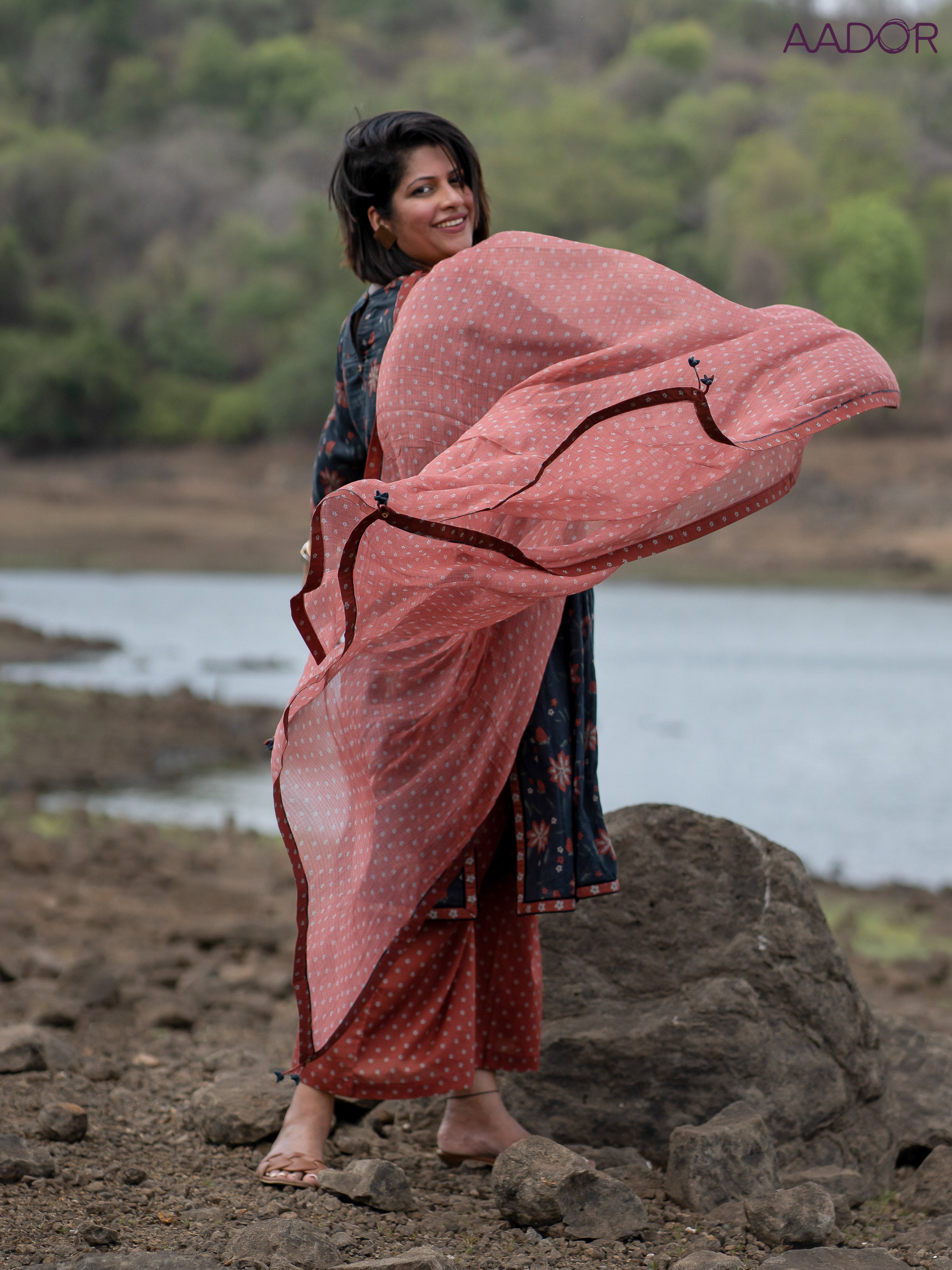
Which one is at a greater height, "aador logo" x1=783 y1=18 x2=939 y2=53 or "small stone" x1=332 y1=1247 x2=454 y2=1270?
"aador logo" x1=783 y1=18 x2=939 y2=53

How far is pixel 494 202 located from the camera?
2228 centimetres

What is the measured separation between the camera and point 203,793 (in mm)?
9156

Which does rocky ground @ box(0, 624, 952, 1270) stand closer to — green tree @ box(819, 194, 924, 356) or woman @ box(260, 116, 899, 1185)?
woman @ box(260, 116, 899, 1185)

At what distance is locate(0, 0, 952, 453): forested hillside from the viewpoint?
35031mm

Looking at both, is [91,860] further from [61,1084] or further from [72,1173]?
[72,1173]

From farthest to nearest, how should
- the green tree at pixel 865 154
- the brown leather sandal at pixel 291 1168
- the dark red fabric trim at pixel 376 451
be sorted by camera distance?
the green tree at pixel 865 154 → the dark red fabric trim at pixel 376 451 → the brown leather sandal at pixel 291 1168

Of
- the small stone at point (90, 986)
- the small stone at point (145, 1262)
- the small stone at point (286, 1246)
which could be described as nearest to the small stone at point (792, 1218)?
the small stone at point (286, 1246)

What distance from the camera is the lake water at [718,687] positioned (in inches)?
348

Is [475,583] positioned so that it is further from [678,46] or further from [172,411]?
[678,46]

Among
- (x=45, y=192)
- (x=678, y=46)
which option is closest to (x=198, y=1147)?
(x=45, y=192)

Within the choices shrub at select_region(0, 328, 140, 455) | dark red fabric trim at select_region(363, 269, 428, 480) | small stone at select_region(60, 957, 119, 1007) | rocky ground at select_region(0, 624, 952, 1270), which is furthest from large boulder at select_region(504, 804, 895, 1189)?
shrub at select_region(0, 328, 140, 455)

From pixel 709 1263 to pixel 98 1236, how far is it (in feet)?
3.14

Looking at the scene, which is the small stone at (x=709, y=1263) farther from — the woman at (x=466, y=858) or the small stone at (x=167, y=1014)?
the small stone at (x=167, y=1014)

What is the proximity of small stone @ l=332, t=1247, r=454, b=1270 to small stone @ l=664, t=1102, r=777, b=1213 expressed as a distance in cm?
58
